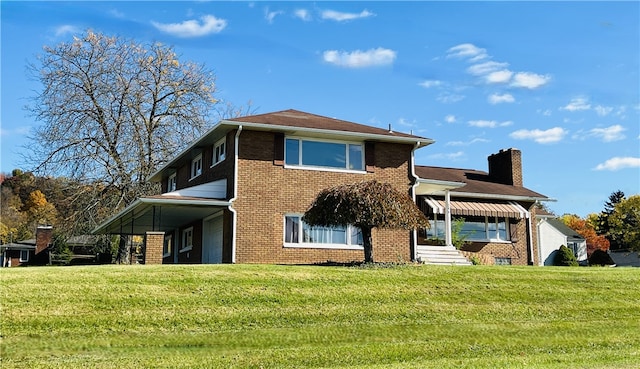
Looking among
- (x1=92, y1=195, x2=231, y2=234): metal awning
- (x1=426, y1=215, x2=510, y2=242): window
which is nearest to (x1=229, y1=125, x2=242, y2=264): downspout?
(x1=92, y1=195, x2=231, y2=234): metal awning

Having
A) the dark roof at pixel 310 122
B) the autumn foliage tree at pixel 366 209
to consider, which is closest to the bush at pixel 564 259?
the dark roof at pixel 310 122

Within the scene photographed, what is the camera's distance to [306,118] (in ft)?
82.1

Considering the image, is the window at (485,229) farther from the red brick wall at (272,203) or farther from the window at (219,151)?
the window at (219,151)

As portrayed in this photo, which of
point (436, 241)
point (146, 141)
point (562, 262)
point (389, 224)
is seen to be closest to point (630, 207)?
point (562, 262)

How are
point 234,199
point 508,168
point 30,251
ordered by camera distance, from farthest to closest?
point 30,251
point 508,168
point 234,199

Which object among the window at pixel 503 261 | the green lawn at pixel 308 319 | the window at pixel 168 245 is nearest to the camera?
the green lawn at pixel 308 319

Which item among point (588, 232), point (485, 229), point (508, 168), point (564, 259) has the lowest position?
point (564, 259)

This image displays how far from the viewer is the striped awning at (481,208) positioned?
29.6 metres

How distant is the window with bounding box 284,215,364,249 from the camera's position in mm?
22688

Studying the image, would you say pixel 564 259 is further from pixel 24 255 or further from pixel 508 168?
pixel 24 255

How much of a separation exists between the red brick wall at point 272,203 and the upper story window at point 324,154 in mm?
354

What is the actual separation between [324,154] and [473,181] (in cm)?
1316

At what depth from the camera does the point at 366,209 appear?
1828cm

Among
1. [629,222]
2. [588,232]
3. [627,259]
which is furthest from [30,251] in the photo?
[588,232]
